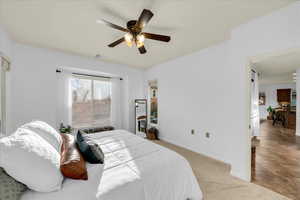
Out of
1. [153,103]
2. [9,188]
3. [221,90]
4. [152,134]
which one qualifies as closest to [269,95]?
[221,90]

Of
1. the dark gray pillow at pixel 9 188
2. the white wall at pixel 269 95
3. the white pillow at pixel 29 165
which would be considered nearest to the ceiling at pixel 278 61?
the white pillow at pixel 29 165

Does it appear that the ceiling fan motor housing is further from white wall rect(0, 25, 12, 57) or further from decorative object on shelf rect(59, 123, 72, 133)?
decorative object on shelf rect(59, 123, 72, 133)

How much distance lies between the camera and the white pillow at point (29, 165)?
86cm

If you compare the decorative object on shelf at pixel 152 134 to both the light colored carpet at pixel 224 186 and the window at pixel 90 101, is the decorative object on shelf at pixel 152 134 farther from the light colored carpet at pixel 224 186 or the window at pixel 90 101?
the light colored carpet at pixel 224 186

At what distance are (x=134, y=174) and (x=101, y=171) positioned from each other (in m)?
0.33

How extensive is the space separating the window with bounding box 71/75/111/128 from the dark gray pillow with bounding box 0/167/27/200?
2.94 metres

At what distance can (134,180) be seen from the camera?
1070mm

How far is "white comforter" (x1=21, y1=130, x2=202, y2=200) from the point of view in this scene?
93 centimetres

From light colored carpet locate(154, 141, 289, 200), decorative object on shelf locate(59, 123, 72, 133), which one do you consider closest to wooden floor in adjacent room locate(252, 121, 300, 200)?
light colored carpet locate(154, 141, 289, 200)

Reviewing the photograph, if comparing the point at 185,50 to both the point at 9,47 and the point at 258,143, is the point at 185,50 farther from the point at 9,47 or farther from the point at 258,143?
the point at 9,47

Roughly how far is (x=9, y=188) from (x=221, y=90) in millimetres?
3210

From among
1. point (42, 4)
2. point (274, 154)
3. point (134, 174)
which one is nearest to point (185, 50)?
point (42, 4)

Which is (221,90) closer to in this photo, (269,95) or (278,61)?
(278,61)

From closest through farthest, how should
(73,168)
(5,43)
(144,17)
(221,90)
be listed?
1. (73,168)
2. (144,17)
3. (5,43)
4. (221,90)
